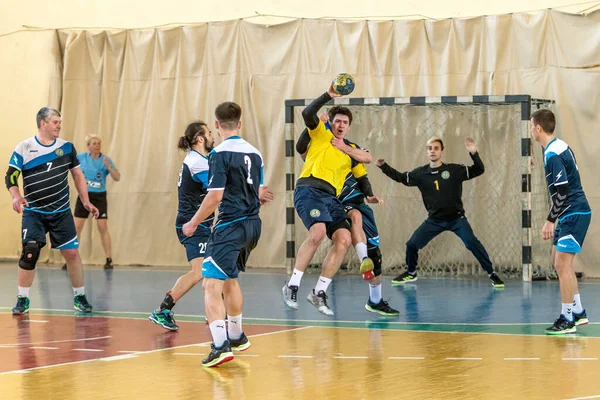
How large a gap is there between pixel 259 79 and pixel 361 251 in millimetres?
6817

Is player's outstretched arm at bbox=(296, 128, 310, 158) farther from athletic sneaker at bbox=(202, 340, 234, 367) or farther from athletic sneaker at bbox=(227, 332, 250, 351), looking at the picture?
athletic sneaker at bbox=(202, 340, 234, 367)

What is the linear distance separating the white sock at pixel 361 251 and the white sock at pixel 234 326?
8.54 ft

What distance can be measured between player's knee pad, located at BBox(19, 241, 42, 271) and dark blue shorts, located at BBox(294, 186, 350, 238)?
2.84 metres

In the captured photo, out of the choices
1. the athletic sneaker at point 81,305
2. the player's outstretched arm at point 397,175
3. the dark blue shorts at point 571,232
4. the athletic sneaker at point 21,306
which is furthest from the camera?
the player's outstretched arm at point 397,175

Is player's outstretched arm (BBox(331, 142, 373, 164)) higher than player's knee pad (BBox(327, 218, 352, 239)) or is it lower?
higher

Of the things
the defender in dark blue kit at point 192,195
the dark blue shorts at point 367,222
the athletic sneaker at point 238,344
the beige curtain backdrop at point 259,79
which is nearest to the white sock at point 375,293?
the dark blue shorts at point 367,222

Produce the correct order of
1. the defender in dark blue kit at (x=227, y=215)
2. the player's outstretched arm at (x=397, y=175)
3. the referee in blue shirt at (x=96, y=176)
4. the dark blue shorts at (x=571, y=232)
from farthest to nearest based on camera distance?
the referee in blue shirt at (x=96, y=176)
the player's outstretched arm at (x=397, y=175)
the dark blue shorts at (x=571, y=232)
the defender in dark blue kit at (x=227, y=215)

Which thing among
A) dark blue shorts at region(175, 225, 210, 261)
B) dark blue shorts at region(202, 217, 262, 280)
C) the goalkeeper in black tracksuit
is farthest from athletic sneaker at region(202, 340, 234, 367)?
the goalkeeper in black tracksuit

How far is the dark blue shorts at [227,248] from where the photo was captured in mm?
7375

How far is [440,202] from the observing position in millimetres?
13383

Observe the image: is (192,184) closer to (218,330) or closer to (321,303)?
(321,303)

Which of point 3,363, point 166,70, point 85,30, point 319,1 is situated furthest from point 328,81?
point 3,363

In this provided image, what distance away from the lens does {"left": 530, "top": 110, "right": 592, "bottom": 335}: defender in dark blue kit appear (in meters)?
8.70

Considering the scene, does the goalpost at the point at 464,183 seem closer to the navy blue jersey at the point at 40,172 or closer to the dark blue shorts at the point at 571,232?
the dark blue shorts at the point at 571,232
